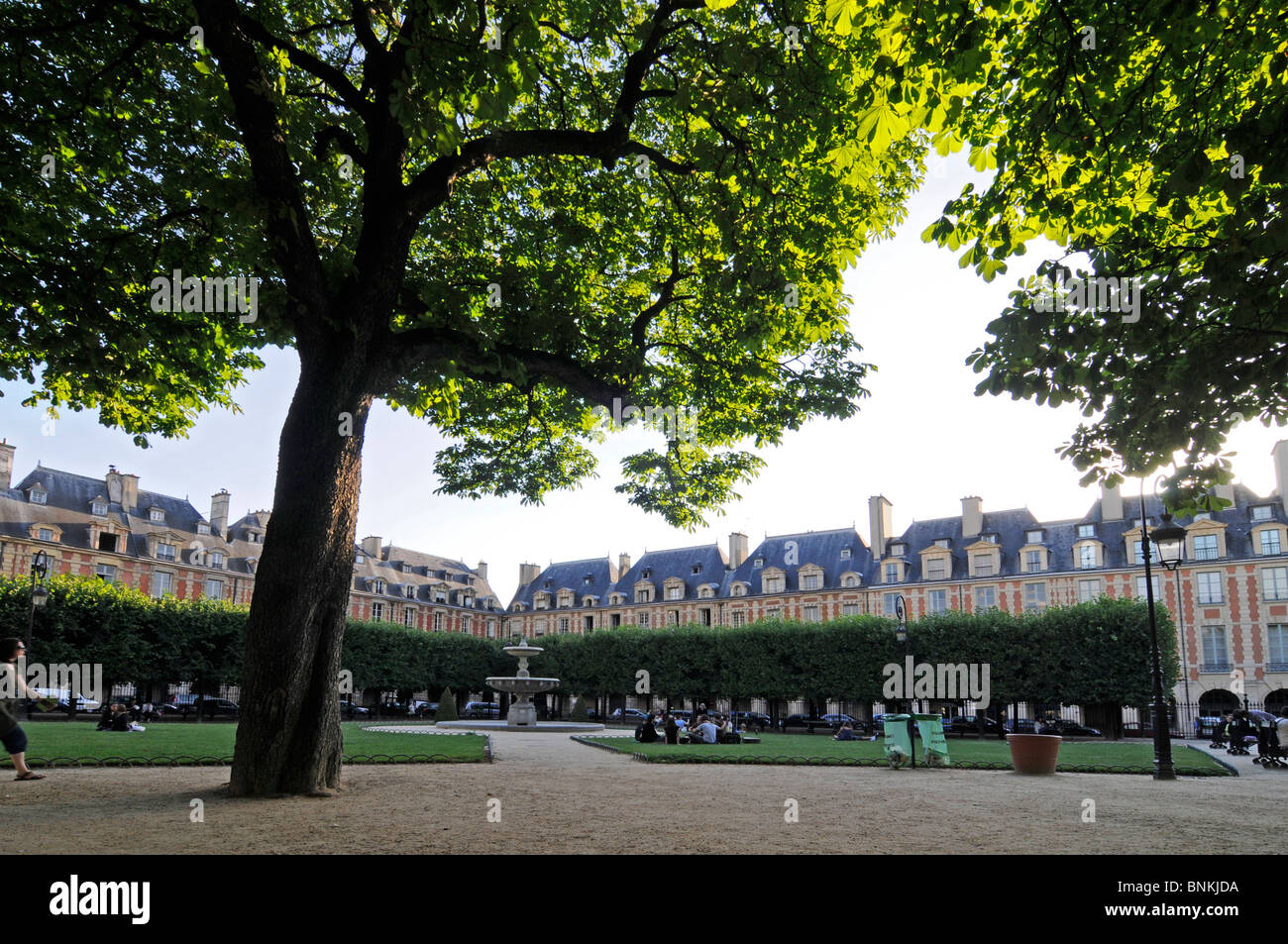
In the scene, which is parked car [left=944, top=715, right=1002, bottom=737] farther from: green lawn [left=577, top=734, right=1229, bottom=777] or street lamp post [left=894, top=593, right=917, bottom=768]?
green lawn [left=577, top=734, right=1229, bottom=777]

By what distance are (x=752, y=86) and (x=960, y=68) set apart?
326cm

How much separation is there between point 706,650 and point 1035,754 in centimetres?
3309

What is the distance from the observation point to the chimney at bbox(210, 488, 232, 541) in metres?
64.0

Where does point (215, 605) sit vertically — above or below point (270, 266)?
below

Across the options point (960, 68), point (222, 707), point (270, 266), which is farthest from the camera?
point (222, 707)

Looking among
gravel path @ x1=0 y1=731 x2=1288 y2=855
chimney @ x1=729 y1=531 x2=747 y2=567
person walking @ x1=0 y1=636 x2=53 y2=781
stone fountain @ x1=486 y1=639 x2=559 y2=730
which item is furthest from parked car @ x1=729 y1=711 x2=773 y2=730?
person walking @ x1=0 y1=636 x2=53 y2=781

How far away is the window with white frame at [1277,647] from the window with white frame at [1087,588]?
9016mm

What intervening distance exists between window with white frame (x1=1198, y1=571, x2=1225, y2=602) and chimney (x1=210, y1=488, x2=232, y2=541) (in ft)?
224

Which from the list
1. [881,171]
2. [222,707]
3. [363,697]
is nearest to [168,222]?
[881,171]

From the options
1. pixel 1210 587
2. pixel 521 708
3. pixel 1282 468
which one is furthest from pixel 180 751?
pixel 1282 468

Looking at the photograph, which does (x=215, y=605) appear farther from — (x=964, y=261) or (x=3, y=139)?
(x=964, y=261)

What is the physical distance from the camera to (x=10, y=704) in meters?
10.3

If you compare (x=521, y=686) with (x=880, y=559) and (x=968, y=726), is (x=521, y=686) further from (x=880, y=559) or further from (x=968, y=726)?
(x=880, y=559)
